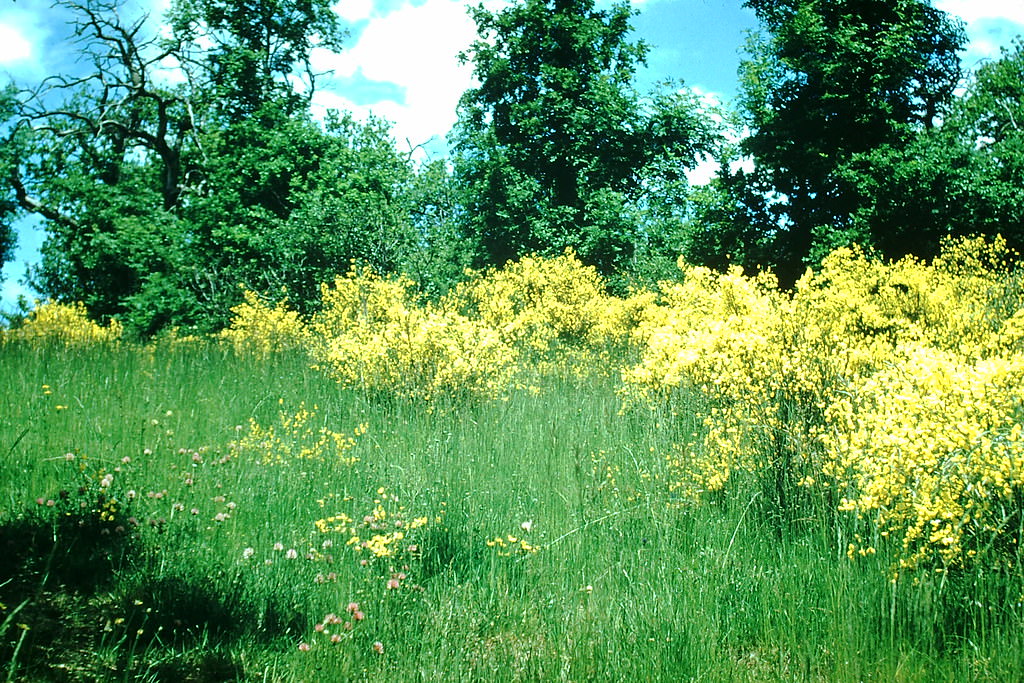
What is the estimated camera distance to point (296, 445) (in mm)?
5367

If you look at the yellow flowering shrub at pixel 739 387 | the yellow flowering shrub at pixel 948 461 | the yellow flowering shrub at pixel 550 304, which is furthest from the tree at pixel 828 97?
the yellow flowering shrub at pixel 948 461

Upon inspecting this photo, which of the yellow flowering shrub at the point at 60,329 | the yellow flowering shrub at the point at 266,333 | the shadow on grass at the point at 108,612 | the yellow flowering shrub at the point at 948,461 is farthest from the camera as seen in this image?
the yellow flowering shrub at the point at 266,333

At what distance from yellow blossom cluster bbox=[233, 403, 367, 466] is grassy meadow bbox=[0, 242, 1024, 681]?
0.03 m

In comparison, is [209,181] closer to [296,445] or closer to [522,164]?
[522,164]

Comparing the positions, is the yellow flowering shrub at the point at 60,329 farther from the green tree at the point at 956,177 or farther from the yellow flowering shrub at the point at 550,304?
the green tree at the point at 956,177

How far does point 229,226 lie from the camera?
55.7 feet

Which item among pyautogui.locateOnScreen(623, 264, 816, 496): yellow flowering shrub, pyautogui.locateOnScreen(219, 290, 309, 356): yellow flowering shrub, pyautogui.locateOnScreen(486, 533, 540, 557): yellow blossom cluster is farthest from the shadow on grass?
pyautogui.locateOnScreen(219, 290, 309, 356): yellow flowering shrub

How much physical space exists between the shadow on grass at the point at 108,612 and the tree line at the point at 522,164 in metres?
10.8

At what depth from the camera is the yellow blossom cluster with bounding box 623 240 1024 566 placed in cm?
300

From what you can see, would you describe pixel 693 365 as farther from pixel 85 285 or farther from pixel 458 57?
pixel 85 285

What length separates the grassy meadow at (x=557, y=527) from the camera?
9.27ft

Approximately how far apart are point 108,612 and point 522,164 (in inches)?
665

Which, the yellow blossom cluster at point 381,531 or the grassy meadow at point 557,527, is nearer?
the grassy meadow at point 557,527

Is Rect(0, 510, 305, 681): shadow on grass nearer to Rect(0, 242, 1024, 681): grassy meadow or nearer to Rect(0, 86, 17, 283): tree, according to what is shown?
Rect(0, 242, 1024, 681): grassy meadow
